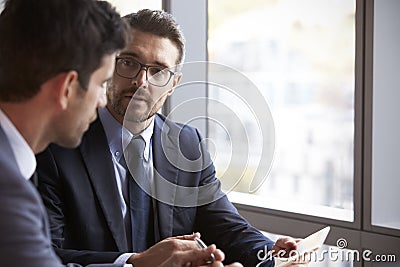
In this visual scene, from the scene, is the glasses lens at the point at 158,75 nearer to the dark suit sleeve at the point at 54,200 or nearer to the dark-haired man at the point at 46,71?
the dark suit sleeve at the point at 54,200

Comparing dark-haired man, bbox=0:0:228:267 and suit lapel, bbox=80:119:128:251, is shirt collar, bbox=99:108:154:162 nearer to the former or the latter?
suit lapel, bbox=80:119:128:251

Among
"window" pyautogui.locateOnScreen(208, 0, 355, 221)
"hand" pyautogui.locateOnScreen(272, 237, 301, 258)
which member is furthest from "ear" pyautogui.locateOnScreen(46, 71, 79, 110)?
"window" pyautogui.locateOnScreen(208, 0, 355, 221)

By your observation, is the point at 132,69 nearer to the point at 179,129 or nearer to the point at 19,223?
the point at 179,129

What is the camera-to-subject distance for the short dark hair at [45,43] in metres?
1.35

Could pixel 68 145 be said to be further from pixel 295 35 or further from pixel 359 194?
pixel 295 35

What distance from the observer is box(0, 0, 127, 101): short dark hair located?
135 cm

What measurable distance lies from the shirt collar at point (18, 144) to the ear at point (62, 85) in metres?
0.10

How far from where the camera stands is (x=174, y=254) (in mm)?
1867

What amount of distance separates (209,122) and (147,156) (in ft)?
3.98

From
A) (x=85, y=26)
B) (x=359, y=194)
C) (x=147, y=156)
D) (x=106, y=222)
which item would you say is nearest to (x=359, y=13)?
(x=359, y=194)

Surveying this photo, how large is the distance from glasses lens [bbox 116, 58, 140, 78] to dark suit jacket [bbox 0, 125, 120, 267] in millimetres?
1053

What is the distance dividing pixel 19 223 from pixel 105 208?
1.02 metres

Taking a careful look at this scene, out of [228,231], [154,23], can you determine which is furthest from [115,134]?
[228,231]

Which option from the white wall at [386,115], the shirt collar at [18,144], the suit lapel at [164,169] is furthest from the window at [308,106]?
the shirt collar at [18,144]
